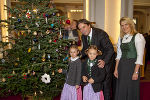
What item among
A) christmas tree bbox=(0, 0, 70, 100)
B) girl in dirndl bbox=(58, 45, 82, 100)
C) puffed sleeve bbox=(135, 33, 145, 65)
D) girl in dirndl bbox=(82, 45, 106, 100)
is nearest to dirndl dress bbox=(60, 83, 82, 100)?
girl in dirndl bbox=(58, 45, 82, 100)

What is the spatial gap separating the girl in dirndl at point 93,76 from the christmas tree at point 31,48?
2.66ft

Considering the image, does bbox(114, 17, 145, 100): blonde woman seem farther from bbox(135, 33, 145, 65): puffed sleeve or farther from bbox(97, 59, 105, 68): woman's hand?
bbox(97, 59, 105, 68): woman's hand

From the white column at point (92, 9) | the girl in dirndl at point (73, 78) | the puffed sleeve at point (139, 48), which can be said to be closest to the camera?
the puffed sleeve at point (139, 48)

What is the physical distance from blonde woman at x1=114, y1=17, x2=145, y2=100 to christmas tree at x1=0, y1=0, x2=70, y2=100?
Answer: 1211mm

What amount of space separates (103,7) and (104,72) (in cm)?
432

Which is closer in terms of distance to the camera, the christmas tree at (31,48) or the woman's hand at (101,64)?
the woman's hand at (101,64)

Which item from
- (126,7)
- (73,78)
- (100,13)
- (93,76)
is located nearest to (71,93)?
(73,78)

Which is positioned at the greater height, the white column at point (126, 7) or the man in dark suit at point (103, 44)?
the white column at point (126, 7)

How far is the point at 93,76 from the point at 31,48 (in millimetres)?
1415

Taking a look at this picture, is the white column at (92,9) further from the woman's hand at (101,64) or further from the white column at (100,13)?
the woman's hand at (101,64)

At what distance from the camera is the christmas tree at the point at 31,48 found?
2941 mm

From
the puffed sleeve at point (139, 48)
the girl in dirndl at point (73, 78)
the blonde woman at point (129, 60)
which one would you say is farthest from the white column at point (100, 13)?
the puffed sleeve at point (139, 48)

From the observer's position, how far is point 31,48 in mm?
3020

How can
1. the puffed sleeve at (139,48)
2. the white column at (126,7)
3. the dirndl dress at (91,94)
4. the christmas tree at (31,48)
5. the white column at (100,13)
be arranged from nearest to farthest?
the puffed sleeve at (139,48) → the dirndl dress at (91,94) → the christmas tree at (31,48) → the white column at (126,7) → the white column at (100,13)
